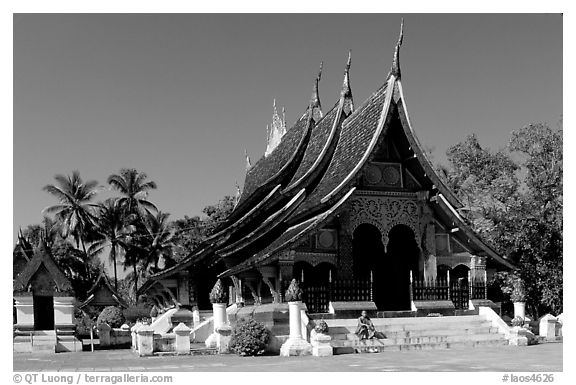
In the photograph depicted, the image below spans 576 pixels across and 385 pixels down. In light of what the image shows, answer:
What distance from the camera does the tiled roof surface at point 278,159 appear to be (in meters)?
22.9

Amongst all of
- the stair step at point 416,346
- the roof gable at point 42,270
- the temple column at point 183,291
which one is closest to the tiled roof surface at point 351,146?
the stair step at point 416,346

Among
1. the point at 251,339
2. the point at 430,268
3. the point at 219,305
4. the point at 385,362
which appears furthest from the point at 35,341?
the point at 385,362

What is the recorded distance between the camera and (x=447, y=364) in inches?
454

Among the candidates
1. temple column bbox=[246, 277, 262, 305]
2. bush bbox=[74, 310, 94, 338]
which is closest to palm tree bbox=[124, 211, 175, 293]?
bush bbox=[74, 310, 94, 338]

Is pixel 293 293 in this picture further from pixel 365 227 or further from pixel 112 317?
pixel 112 317

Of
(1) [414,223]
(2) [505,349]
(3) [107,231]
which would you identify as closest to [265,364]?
(2) [505,349]

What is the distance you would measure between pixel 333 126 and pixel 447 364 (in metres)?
9.37

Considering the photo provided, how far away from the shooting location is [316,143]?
68.9 feet

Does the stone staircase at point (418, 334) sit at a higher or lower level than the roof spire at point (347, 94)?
lower

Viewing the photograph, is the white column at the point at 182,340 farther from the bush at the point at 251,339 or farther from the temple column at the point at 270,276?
the temple column at the point at 270,276

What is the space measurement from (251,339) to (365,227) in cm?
520

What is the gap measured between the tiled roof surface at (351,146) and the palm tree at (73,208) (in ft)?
87.5

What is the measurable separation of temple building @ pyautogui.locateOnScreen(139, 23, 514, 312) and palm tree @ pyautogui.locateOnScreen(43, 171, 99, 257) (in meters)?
24.5

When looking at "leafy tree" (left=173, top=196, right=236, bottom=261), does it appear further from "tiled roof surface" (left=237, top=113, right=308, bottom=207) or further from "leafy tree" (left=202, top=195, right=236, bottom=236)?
"tiled roof surface" (left=237, top=113, right=308, bottom=207)
